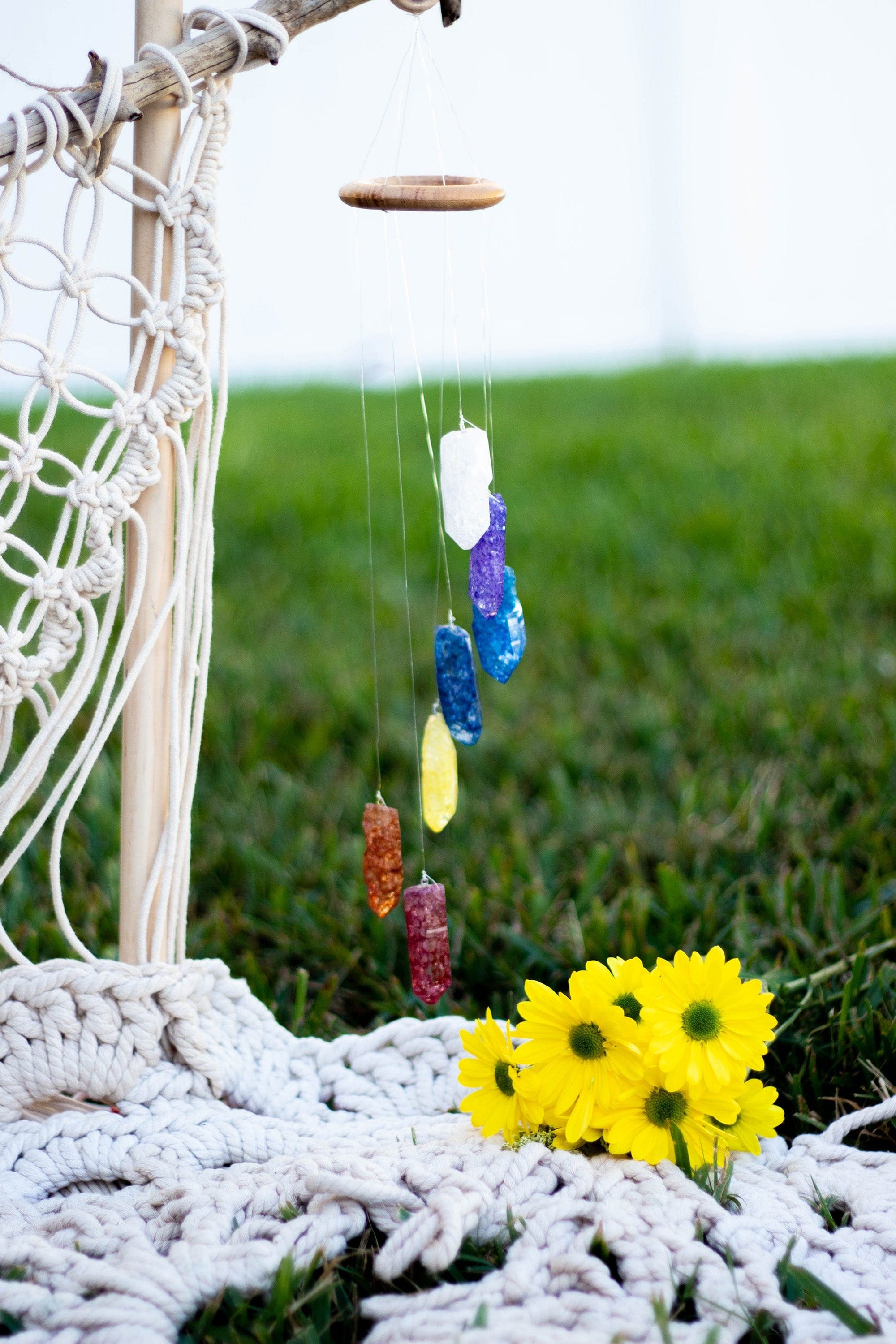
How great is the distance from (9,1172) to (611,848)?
992mm

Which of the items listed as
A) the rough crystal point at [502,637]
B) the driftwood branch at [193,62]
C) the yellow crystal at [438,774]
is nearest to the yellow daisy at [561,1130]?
the yellow crystal at [438,774]

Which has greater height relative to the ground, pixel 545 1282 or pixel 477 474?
Answer: pixel 477 474

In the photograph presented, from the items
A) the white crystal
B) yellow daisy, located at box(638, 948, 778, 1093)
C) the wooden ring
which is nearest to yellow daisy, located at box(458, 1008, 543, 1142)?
yellow daisy, located at box(638, 948, 778, 1093)

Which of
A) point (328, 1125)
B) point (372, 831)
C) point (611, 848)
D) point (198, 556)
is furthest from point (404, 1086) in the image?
point (611, 848)

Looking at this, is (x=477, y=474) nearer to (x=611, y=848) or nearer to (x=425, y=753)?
(x=425, y=753)

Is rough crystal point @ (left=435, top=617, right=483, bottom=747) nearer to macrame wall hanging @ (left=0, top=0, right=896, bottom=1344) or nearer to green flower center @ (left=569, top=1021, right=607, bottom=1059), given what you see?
macrame wall hanging @ (left=0, top=0, right=896, bottom=1344)

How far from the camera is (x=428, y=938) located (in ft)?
3.61

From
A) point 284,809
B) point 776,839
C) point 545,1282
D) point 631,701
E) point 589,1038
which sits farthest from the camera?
point 631,701

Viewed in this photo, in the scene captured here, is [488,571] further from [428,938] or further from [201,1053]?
[201,1053]

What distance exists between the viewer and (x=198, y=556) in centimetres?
115

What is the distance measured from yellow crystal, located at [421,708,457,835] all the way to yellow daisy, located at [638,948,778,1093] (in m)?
0.24

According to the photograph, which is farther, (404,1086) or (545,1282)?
(404,1086)

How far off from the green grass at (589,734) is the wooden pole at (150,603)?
321 mm

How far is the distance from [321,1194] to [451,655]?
0.45 metres
